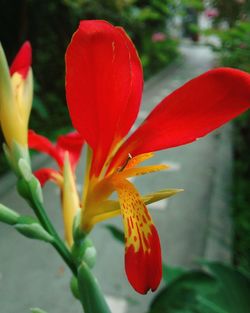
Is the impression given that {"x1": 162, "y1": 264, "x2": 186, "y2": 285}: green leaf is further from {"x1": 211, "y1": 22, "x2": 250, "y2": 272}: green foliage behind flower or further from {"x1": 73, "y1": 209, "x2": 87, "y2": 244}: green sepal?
{"x1": 73, "y1": 209, "x2": 87, "y2": 244}: green sepal

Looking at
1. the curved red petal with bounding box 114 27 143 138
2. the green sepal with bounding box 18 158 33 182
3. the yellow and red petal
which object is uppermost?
the curved red petal with bounding box 114 27 143 138

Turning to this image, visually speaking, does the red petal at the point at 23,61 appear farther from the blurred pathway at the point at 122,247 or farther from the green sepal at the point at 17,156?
the blurred pathway at the point at 122,247

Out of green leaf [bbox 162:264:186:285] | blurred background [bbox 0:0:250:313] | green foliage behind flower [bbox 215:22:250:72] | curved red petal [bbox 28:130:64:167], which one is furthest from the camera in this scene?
blurred background [bbox 0:0:250:313]

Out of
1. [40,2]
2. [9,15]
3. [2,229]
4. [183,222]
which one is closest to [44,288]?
[2,229]

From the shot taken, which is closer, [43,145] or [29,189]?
[29,189]

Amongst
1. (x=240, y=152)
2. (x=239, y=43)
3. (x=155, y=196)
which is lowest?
(x=240, y=152)

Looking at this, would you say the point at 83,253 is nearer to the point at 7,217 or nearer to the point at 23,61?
the point at 7,217

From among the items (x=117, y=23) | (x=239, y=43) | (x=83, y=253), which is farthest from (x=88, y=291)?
(x=117, y=23)

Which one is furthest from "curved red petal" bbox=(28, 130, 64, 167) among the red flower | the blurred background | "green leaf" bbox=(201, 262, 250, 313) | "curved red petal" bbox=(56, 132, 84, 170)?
the blurred background

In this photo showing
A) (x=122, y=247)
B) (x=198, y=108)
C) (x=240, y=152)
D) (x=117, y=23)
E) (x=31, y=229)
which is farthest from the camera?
(x=117, y=23)
